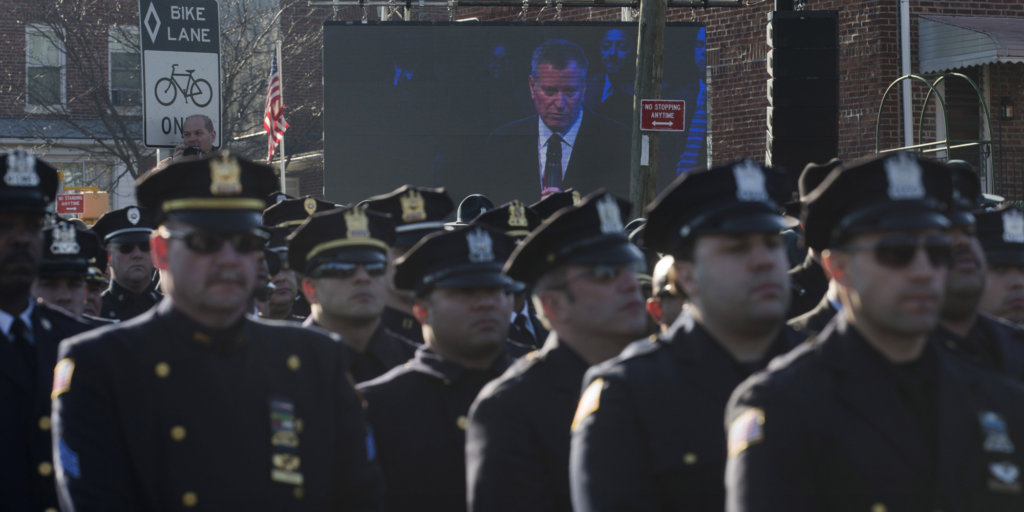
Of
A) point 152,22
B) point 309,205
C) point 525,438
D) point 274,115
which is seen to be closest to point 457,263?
point 525,438

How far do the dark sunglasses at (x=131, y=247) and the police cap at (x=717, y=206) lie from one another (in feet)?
18.1

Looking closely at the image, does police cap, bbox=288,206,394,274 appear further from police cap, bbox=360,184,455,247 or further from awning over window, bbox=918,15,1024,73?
awning over window, bbox=918,15,1024,73

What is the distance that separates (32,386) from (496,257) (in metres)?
1.78

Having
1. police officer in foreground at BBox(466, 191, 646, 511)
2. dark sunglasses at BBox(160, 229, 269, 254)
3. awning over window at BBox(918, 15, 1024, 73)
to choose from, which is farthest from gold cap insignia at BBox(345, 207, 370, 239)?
awning over window at BBox(918, 15, 1024, 73)

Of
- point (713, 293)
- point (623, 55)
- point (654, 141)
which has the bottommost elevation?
point (713, 293)

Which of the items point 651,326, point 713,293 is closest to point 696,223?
point 713,293

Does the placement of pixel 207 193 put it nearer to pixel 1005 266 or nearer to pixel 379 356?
pixel 379 356

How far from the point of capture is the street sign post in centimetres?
1758

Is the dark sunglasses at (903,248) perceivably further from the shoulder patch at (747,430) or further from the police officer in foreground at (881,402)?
the shoulder patch at (747,430)

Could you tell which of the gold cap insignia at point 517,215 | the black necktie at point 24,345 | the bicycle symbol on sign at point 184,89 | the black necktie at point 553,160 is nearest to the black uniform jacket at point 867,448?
the black necktie at point 24,345

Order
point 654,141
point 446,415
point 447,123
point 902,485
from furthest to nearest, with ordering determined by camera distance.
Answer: point 447,123, point 654,141, point 446,415, point 902,485

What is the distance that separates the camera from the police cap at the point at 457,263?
5.41 metres

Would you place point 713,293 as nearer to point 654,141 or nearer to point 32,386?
point 32,386

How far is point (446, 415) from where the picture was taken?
530cm
